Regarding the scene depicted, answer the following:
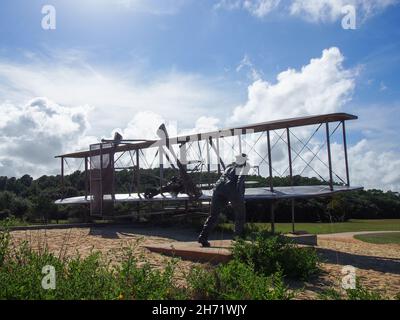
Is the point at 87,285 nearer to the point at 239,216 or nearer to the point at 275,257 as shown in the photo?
the point at 275,257

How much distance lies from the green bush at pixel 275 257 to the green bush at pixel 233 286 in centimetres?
157

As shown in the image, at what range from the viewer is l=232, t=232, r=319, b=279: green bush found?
736 centimetres

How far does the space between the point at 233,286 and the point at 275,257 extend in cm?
217

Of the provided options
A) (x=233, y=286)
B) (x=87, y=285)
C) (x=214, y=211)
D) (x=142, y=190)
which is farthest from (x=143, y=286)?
(x=142, y=190)

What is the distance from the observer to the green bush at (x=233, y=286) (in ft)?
15.6

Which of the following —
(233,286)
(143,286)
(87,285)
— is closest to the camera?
(87,285)

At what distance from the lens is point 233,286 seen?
18.0 ft

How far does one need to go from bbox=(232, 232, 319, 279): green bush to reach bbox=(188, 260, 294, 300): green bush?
61.7 inches

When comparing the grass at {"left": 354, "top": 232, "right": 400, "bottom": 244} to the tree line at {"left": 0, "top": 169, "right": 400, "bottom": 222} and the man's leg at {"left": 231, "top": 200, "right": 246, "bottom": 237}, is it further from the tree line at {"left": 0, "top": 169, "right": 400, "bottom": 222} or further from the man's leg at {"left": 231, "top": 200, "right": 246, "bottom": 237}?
the man's leg at {"left": 231, "top": 200, "right": 246, "bottom": 237}

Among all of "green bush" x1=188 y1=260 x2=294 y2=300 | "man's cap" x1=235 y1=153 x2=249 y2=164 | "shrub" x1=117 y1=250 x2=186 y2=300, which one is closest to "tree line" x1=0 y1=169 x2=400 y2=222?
"man's cap" x1=235 y1=153 x2=249 y2=164

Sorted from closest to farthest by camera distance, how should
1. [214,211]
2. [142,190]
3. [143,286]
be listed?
[143,286] < [214,211] < [142,190]

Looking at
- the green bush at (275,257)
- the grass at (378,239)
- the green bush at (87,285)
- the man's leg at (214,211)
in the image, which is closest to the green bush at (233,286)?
the green bush at (87,285)
